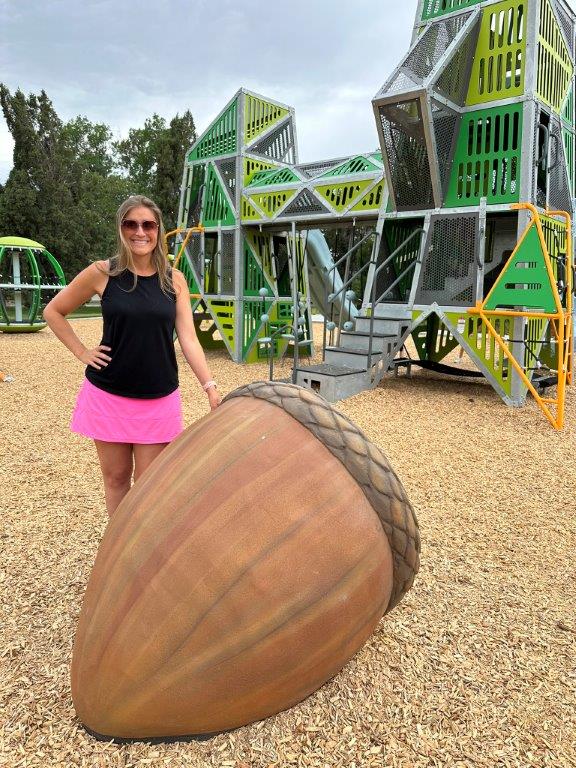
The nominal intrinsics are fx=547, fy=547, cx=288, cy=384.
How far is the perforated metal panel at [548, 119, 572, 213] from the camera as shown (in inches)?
315

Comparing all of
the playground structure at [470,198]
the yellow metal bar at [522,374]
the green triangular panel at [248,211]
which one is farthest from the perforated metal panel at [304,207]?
the yellow metal bar at [522,374]

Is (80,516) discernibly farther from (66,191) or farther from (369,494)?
(66,191)

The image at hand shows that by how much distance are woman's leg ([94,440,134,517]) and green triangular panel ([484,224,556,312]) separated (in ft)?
18.6

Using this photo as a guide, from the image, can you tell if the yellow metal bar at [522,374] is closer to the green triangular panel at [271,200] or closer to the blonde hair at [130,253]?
the green triangular panel at [271,200]

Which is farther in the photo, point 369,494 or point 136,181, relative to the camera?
point 136,181

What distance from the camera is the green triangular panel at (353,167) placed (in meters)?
9.39

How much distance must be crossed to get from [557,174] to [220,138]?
22.2ft

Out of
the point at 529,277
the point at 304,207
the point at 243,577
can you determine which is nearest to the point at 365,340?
the point at 529,277

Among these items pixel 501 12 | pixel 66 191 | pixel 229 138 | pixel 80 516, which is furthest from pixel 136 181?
pixel 80 516

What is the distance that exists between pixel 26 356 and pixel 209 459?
11351mm

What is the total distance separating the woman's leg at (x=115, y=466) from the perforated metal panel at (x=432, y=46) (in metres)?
6.79

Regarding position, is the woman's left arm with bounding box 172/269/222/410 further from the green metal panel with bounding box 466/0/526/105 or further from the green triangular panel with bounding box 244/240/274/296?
the green triangular panel with bounding box 244/240/274/296

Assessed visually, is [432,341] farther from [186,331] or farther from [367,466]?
[367,466]

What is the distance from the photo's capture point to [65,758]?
176 centimetres
